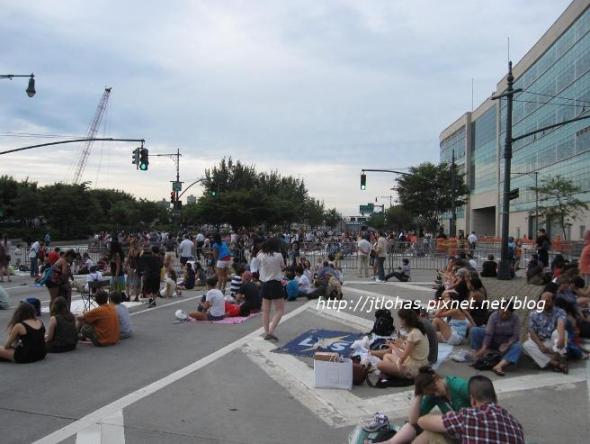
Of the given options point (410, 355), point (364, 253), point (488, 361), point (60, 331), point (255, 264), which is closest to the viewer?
point (410, 355)

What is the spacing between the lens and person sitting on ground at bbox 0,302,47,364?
24.8 feet

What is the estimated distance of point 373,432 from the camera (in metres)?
4.76

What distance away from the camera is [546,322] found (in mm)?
7934

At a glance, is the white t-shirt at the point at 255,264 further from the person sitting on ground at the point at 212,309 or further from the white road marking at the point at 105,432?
the white road marking at the point at 105,432

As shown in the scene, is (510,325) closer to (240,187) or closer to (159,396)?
(159,396)

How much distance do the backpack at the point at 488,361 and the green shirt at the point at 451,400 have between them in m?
3.20

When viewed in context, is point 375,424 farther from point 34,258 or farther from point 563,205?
point 563,205

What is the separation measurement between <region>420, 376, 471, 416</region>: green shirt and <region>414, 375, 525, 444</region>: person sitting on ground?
0.41m

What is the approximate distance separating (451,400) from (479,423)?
86cm

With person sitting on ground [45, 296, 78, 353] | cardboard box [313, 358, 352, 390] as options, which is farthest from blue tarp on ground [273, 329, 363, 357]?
person sitting on ground [45, 296, 78, 353]

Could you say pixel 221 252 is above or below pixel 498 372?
above

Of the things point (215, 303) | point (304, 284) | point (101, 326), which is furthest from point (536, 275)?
point (101, 326)

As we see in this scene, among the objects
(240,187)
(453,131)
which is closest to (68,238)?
(240,187)

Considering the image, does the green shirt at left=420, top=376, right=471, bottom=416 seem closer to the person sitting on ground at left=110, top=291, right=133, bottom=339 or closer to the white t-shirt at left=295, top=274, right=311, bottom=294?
the person sitting on ground at left=110, top=291, right=133, bottom=339
